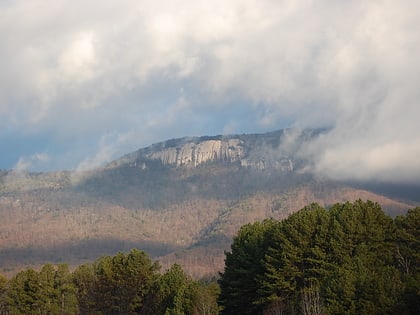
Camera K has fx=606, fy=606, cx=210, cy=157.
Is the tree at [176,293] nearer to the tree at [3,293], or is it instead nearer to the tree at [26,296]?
the tree at [26,296]

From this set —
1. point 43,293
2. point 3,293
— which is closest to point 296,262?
point 43,293

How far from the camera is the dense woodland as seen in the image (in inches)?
2032

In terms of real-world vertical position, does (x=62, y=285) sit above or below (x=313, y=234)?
below

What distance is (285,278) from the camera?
63.8 metres

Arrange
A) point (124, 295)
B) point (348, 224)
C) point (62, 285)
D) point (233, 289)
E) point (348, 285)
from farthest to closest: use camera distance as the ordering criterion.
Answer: point (62, 285), point (124, 295), point (233, 289), point (348, 224), point (348, 285)

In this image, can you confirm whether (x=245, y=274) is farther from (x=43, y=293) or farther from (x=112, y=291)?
(x=43, y=293)

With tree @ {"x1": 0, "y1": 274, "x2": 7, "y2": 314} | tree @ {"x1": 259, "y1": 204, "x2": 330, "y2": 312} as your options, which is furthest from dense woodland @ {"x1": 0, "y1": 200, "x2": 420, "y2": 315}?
tree @ {"x1": 0, "y1": 274, "x2": 7, "y2": 314}

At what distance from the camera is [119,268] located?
79625mm

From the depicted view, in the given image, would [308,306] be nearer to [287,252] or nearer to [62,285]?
[287,252]

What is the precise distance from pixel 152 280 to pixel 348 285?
3407 centimetres

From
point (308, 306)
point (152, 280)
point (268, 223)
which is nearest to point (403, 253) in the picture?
point (308, 306)

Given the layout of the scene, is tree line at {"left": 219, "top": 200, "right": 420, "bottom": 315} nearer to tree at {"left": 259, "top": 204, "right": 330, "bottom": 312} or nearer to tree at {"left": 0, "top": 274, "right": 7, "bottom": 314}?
tree at {"left": 259, "top": 204, "right": 330, "bottom": 312}

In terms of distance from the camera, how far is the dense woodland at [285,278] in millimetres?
51625

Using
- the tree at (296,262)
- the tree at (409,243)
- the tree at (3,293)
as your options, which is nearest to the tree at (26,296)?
the tree at (3,293)
